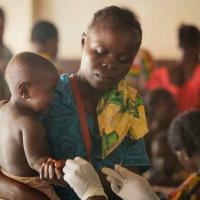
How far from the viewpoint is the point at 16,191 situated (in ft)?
4.08

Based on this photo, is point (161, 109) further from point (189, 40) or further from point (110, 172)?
point (110, 172)

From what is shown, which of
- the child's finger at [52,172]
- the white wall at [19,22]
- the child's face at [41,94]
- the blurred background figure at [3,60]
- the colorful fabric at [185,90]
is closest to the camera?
the child's finger at [52,172]

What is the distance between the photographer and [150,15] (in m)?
4.09

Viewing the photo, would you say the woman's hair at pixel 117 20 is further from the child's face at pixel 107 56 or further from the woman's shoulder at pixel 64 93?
the woman's shoulder at pixel 64 93

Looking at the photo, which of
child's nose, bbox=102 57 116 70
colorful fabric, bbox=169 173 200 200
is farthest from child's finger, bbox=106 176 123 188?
colorful fabric, bbox=169 173 200 200

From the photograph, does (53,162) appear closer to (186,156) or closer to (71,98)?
(71,98)

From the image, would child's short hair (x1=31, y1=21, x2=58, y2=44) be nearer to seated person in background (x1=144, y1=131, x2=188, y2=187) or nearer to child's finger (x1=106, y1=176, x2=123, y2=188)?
seated person in background (x1=144, y1=131, x2=188, y2=187)

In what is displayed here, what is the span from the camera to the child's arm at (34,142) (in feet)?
3.70

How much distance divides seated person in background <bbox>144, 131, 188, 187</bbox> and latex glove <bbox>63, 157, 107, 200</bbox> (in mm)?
1579

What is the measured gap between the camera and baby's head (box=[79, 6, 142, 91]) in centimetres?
119

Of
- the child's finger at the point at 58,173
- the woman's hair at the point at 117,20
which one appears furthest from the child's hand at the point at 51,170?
the woman's hair at the point at 117,20

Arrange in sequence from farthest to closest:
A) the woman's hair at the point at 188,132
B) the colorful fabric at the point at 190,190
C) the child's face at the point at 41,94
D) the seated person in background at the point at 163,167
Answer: the seated person in background at the point at 163,167 → the woman's hair at the point at 188,132 → the colorful fabric at the point at 190,190 → the child's face at the point at 41,94

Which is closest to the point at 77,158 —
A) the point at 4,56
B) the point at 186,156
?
the point at 4,56

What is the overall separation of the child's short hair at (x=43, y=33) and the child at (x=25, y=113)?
146 centimetres
